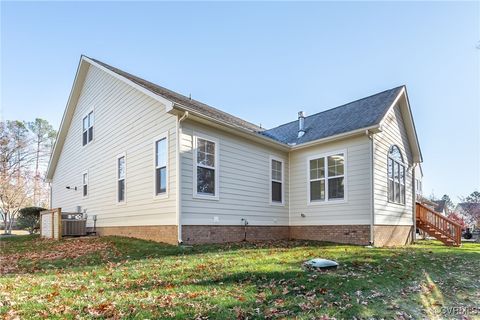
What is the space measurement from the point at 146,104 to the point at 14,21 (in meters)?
6.02

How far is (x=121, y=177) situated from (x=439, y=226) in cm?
1388

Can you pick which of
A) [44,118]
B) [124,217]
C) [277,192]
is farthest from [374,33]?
[44,118]

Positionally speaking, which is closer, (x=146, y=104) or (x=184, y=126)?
(x=184, y=126)

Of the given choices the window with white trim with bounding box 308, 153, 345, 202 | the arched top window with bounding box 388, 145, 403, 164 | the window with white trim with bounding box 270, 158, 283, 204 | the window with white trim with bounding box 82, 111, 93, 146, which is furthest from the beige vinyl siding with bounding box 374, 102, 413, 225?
the window with white trim with bounding box 82, 111, 93, 146

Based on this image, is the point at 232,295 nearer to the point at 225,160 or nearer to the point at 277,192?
the point at 225,160

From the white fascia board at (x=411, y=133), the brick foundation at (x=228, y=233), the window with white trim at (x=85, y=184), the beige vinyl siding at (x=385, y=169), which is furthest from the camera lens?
the window with white trim at (x=85, y=184)

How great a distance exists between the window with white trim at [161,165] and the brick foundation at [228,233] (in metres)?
1.54

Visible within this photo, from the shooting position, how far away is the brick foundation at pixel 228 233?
9.29 m

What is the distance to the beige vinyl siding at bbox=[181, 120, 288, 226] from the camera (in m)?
9.45

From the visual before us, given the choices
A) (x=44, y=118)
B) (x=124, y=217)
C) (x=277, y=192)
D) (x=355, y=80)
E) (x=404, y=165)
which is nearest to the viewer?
(x=124, y=217)

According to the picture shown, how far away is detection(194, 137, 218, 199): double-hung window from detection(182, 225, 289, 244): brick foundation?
1.02m

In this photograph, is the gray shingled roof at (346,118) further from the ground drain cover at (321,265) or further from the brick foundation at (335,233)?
the ground drain cover at (321,265)

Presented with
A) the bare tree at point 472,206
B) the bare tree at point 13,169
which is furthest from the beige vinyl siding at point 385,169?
the bare tree at point 13,169

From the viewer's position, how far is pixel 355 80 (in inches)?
703
